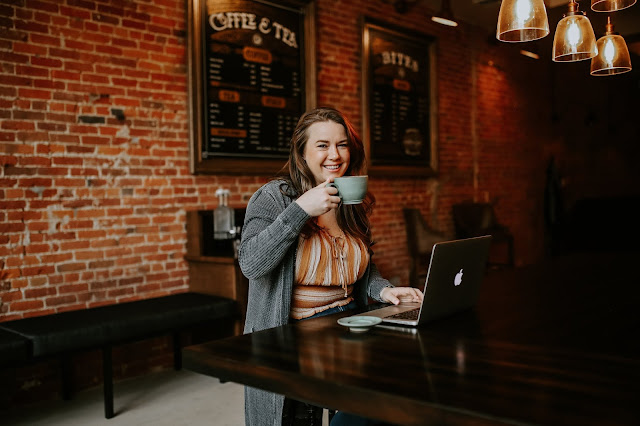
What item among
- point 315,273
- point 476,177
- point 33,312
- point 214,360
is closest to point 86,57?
point 33,312

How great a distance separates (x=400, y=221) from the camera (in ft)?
19.6

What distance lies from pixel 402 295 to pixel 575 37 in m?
1.26

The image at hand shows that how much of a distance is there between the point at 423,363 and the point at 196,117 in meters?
3.24

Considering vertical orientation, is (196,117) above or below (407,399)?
above

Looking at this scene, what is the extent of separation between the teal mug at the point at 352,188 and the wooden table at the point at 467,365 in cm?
35

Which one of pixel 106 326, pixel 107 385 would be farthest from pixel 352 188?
pixel 107 385

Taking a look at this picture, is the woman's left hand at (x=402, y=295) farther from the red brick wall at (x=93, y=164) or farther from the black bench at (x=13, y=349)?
the red brick wall at (x=93, y=164)

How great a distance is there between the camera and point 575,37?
2.23m

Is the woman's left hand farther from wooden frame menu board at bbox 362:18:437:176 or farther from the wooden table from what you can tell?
wooden frame menu board at bbox 362:18:437:176

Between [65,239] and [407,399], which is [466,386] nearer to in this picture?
[407,399]

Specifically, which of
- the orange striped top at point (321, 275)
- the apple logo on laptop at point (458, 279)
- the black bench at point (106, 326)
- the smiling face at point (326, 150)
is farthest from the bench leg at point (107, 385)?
the apple logo on laptop at point (458, 279)

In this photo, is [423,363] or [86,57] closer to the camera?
[423,363]

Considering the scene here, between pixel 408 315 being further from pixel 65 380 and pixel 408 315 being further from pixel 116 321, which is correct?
pixel 65 380

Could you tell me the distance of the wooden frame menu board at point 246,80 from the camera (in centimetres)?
407
